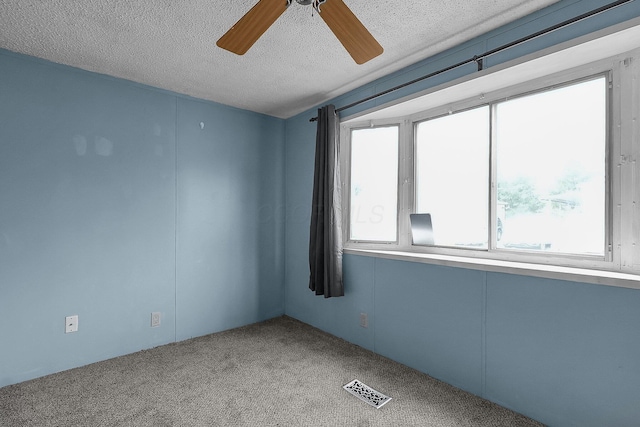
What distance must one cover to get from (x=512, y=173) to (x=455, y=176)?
0.42 meters

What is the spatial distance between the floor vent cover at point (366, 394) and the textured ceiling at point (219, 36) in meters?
2.32

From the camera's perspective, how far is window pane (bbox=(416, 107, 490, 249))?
7.80ft

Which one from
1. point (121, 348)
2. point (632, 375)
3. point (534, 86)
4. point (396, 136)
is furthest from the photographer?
point (396, 136)

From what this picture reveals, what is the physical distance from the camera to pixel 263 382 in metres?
2.26

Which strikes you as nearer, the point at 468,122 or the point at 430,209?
the point at 468,122

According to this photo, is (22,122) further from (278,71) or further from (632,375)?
(632,375)

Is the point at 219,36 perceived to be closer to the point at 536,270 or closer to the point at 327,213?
the point at 327,213

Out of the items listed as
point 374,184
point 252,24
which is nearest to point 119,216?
point 252,24

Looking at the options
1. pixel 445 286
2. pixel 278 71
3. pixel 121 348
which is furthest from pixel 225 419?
pixel 278 71

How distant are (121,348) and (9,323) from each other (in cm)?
76

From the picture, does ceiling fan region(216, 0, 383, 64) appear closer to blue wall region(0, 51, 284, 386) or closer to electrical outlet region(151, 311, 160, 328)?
blue wall region(0, 51, 284, 386)

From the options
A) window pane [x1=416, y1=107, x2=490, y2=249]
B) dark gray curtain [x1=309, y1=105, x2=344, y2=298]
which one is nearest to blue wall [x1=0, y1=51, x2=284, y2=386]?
dark gray curtain [x1=309, y1=105, x2=344, y2=298]

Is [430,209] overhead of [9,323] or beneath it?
overhead

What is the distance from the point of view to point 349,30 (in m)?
1.39
